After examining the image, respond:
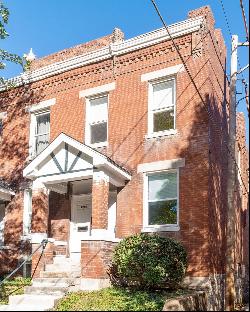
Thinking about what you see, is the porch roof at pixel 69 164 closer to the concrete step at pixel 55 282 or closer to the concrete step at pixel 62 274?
the concrete step at pixel 62 274

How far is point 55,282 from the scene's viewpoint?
1398 centimetres

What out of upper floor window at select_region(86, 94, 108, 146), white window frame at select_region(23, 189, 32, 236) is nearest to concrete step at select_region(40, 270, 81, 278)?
white window frame at select_region(23, 189, 32, 236)

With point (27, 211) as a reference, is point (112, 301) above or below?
below

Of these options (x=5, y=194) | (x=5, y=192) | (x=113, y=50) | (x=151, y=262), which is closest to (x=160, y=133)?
(x=113, y=50)

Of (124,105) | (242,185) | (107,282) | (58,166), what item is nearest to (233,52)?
(124,105)

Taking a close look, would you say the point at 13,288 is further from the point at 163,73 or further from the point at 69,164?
the point at 163,73

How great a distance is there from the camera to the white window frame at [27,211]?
17.9 meters

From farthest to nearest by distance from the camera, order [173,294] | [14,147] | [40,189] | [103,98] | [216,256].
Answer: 1. [14,147]
2. [103,98]
3. [40,189]
4. [216,256]
5. [173,294]

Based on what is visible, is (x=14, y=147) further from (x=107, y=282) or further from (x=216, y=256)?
(x=216, y=256)

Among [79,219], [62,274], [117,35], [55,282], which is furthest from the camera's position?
[117,35]

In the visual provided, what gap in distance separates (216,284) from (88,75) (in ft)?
30.9

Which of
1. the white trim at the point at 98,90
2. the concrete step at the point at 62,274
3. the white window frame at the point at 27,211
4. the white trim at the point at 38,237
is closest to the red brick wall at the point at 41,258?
the white trim at the point at 38,237

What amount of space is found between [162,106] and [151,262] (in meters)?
5.96

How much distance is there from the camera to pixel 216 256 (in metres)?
14.6
